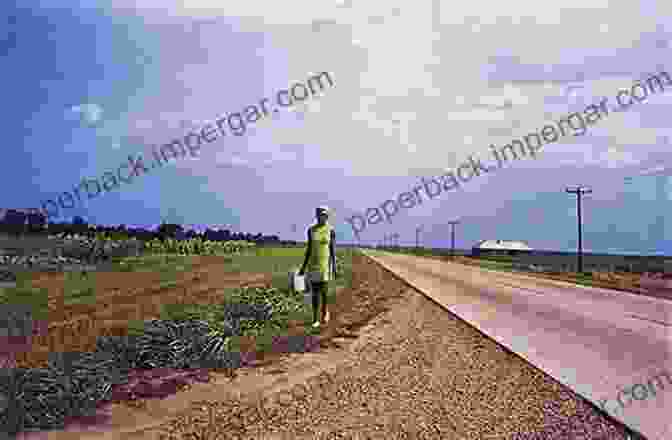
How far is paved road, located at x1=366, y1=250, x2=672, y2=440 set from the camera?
6375 millimetres

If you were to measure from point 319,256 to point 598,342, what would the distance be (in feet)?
16.1

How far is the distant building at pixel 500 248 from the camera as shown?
131525mm

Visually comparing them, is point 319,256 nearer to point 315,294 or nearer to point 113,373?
point 315,294

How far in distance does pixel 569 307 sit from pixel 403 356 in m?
8.65

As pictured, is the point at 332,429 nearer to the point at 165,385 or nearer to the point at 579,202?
the point at 165,385

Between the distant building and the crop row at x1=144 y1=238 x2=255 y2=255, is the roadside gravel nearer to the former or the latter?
the crop row at x1=144 y1=238 x2=255 y2=255

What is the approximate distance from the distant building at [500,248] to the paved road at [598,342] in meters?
116

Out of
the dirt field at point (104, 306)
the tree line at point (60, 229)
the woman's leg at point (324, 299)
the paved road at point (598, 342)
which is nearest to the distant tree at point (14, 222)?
the tree line at point (60, 229)

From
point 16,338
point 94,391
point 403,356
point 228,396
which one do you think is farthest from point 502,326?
point 16,338

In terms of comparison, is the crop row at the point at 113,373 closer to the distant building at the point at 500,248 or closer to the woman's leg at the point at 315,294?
the woman's leg at the point at 315,294

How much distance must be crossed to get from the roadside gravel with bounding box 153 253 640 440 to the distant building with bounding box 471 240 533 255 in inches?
4985

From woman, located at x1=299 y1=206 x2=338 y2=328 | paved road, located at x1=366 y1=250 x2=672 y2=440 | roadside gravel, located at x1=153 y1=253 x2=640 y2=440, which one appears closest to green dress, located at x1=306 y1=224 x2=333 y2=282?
woman, located at x1=299 y1=206 x2=338 y2=328

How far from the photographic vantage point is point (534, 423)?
558cm

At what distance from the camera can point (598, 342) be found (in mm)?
10070
